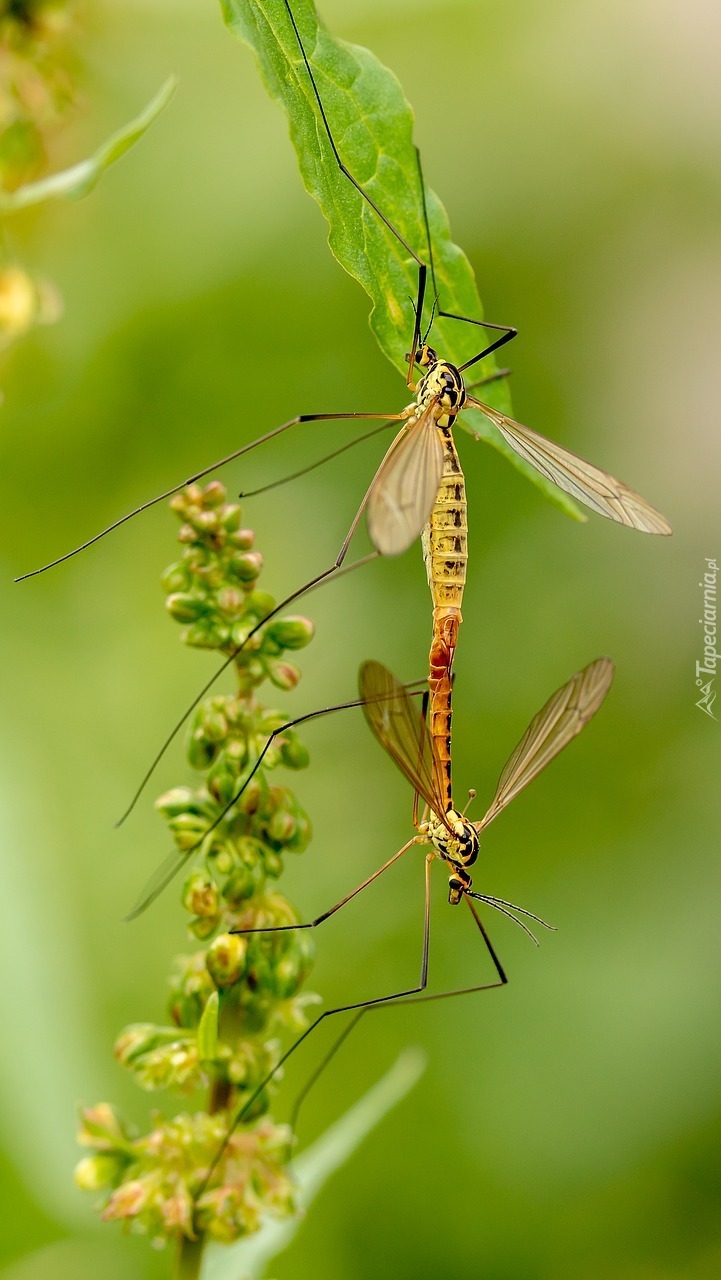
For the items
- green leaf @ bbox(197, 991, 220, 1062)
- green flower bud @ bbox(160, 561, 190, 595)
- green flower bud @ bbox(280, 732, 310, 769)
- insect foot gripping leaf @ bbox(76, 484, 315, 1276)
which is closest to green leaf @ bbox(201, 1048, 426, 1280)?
insect foot gripping leaf @ bbox(76, 484, 315, 1276)

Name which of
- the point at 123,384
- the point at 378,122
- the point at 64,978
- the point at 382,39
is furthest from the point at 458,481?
the point at 382,39

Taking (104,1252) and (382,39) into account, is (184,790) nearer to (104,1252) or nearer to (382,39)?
(104,1252)

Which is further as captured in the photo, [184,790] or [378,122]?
[184,790]

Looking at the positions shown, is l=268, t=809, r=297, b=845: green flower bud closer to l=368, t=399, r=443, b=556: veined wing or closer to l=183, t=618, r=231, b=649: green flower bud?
l=183, t=618, r=231, b=649: green flower bud

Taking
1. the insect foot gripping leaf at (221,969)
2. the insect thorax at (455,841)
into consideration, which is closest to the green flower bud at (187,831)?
the insect foot gripping leaf at (221,969)

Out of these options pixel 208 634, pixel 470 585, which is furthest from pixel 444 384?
pixel 470 585

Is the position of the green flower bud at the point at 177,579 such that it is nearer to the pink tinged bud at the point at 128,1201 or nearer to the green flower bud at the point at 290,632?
the green flower bud at the point at 290,632

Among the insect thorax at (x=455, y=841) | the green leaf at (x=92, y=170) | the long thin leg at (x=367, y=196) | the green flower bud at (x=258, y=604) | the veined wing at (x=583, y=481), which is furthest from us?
the veined wing at (x=583, y=481)
